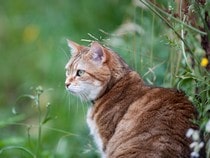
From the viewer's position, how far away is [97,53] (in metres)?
5.29

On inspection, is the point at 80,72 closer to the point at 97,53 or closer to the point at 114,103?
the point at 97,53

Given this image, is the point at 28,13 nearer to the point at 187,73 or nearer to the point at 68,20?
the point at 68,20

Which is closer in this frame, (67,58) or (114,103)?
(114,103)

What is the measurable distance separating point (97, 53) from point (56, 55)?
114 inches

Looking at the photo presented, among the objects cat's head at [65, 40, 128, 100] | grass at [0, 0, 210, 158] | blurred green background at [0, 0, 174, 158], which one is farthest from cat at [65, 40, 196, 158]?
blurred green background at [0, 0, 174, 158]

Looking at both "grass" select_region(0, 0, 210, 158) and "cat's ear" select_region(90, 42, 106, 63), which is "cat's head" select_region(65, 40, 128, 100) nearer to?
"cat's ear" select_region(90, 42, 106, 63)

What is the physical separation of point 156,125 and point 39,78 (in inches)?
161

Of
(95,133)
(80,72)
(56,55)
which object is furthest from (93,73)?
(56,55)

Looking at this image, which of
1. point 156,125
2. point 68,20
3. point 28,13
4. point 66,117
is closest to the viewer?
point 156,125

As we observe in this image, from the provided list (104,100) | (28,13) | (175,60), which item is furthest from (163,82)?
(28,13)

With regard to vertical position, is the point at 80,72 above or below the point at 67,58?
above

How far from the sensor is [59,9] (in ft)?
28.5

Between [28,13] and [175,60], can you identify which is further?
[28,13]

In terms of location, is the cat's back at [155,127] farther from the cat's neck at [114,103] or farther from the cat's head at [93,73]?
the cat's head at [93,73]
